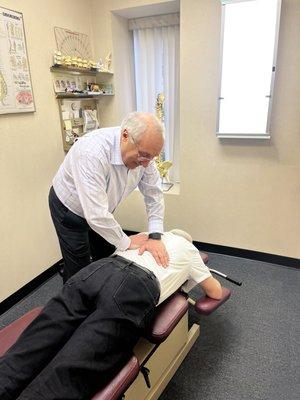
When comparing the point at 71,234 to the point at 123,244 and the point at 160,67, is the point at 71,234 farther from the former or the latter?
the point at 160,67

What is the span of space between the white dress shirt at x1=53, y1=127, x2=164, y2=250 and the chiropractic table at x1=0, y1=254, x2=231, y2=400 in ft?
1.26

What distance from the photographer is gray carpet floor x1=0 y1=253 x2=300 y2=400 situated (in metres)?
1.40

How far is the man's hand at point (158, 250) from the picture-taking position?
133cm

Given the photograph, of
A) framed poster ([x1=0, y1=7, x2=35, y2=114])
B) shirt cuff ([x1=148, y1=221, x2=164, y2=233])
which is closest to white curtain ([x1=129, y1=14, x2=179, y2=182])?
framed poster ([x1=0, y1=7, x2=35, y2=114])

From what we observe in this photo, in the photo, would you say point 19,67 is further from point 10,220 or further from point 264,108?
point 264,108

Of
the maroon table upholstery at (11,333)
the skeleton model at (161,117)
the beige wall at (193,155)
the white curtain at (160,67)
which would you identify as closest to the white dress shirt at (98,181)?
the maroon table upholstery at (11,333)

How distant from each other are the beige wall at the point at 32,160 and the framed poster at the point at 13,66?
0.05 metres

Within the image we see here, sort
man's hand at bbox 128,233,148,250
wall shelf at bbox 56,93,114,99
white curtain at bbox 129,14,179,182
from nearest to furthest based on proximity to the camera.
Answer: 1. man's hand at bbox 128,233,148,250
2. wall shelf at bbox 56,93,114,99
3. white curtain at bbox 129,14,179,182

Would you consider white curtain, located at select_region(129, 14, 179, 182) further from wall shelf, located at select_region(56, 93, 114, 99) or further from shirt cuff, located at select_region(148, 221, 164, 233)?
shirt cuff, located at select_region(148, 221, 164, 233)

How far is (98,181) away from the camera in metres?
1.35

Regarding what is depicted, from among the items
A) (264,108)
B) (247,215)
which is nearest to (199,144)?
(264,108)

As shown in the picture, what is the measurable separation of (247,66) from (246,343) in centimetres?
180

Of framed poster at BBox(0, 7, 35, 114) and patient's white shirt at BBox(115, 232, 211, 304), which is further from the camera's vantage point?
framed poster at BBox(0, 7, 35, 114)

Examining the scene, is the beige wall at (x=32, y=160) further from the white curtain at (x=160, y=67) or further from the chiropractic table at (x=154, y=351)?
the chiropractic table at (x=154, y=351)
